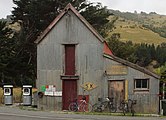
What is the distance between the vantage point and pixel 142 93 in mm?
31734

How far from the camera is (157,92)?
31594 mm

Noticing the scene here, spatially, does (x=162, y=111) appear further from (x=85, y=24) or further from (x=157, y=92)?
(x=85, y=24)

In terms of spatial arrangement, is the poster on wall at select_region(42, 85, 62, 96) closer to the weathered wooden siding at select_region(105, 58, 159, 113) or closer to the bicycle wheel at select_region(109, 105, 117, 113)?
the bicycle wheel at select_region(109, 105, 117, 113)

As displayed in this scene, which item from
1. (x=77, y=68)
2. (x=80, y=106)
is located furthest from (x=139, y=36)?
(x=80, y=106)

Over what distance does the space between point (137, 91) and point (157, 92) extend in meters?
1.53

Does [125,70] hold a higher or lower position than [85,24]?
lower

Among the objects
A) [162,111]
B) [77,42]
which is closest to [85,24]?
[77,42]

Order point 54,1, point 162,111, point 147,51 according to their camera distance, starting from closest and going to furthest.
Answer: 1. point 162,111
2. point 54,1
3. point 147,51

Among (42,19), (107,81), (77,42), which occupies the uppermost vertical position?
(42,19)

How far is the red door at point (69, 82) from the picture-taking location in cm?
3284

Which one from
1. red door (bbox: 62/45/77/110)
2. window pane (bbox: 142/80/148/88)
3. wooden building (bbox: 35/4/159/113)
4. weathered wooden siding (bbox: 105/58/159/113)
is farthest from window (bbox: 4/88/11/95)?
window pane (bbox: 142/80/148/88)

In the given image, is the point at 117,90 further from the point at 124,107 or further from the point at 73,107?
the point at 73,107

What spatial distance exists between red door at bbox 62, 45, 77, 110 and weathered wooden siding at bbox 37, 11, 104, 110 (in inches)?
12.9

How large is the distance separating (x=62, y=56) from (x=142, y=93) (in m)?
7.01
